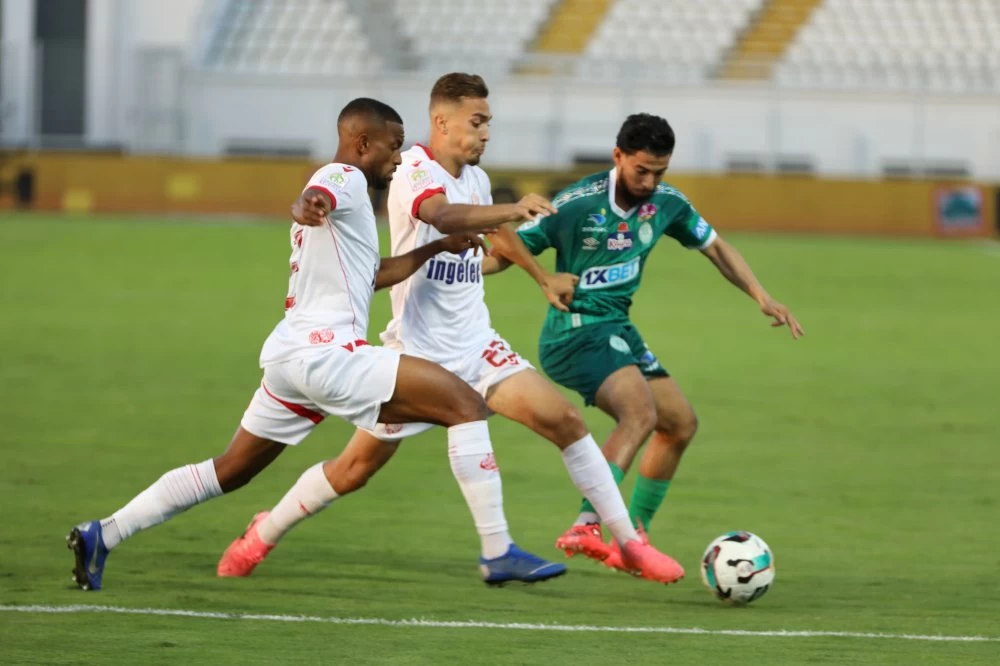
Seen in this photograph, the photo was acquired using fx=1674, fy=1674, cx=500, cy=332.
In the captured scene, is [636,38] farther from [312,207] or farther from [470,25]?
[312,207]

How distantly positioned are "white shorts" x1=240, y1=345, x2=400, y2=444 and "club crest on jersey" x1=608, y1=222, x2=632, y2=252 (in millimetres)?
1380

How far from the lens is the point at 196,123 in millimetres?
35281

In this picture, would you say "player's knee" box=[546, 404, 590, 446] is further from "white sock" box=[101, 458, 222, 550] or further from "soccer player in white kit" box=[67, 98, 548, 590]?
"white sock" box=[101, 458, 222, 550]

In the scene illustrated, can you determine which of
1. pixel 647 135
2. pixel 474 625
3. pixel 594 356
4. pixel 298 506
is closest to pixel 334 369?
pixel 298 506

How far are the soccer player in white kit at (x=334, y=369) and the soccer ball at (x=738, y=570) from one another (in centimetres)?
59

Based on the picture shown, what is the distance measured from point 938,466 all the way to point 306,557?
4.35 metres

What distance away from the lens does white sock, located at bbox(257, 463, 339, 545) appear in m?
6.66

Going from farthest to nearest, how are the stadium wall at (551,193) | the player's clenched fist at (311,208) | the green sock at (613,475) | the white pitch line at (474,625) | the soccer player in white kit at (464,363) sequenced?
the stadium wall at (551,193) < the green sock at (613,475) < the soccer player in white kit at (464,363) < the player's clenched fist at (311,208) < the white pitch line at (474,625)

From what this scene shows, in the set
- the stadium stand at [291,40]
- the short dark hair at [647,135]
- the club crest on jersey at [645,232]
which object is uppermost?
the stadium stand at [291,40]

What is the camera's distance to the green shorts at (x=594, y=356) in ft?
23.1

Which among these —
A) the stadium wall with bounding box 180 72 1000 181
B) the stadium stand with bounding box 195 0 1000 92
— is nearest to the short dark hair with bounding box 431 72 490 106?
the stadium wall with bounding box 180 72 1000 181

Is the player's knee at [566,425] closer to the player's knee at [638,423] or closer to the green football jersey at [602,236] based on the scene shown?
the player's knee at [638,423]

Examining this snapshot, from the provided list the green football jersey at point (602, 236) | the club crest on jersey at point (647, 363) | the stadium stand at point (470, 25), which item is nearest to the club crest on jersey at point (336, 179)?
the green football jersey at point (602, 236)

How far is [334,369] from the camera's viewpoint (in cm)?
598
